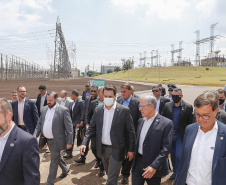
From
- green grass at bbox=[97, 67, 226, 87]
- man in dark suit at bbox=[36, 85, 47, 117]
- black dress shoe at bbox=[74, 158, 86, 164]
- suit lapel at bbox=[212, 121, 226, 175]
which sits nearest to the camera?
suit lapel at bbox=[212, 121, 226, 175]

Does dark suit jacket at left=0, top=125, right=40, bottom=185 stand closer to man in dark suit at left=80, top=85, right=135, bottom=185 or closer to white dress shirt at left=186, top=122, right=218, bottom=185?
man in dark suit at left=80, top=85, right=135, bottom=185

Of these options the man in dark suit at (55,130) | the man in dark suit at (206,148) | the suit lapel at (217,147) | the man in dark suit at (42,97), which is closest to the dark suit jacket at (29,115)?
the man in dark suit at (42,97)

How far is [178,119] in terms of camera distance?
443 centimetres

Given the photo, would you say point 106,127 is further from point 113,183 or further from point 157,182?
point 157,182

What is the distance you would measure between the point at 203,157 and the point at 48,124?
3134 mm

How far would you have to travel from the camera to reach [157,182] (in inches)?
117

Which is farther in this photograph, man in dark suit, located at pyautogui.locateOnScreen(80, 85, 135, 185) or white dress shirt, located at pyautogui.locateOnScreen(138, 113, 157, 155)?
man in dark suit, located at pyautogui.locateOnScreen(80, 85, 135, 185)

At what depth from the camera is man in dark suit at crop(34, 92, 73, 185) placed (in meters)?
4.04

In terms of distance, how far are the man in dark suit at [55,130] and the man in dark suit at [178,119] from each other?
7.75 ft

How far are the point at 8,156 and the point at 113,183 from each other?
2.05 m

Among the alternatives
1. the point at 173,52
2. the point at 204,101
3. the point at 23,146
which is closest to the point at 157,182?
the point at 204,101

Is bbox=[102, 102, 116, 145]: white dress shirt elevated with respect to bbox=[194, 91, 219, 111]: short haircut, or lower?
lower

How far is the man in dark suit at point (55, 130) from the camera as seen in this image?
13.3 feet

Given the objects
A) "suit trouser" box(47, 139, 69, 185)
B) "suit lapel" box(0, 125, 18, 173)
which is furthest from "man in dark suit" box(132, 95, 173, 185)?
"suit trouser" box(47, 139, 69, 185)
